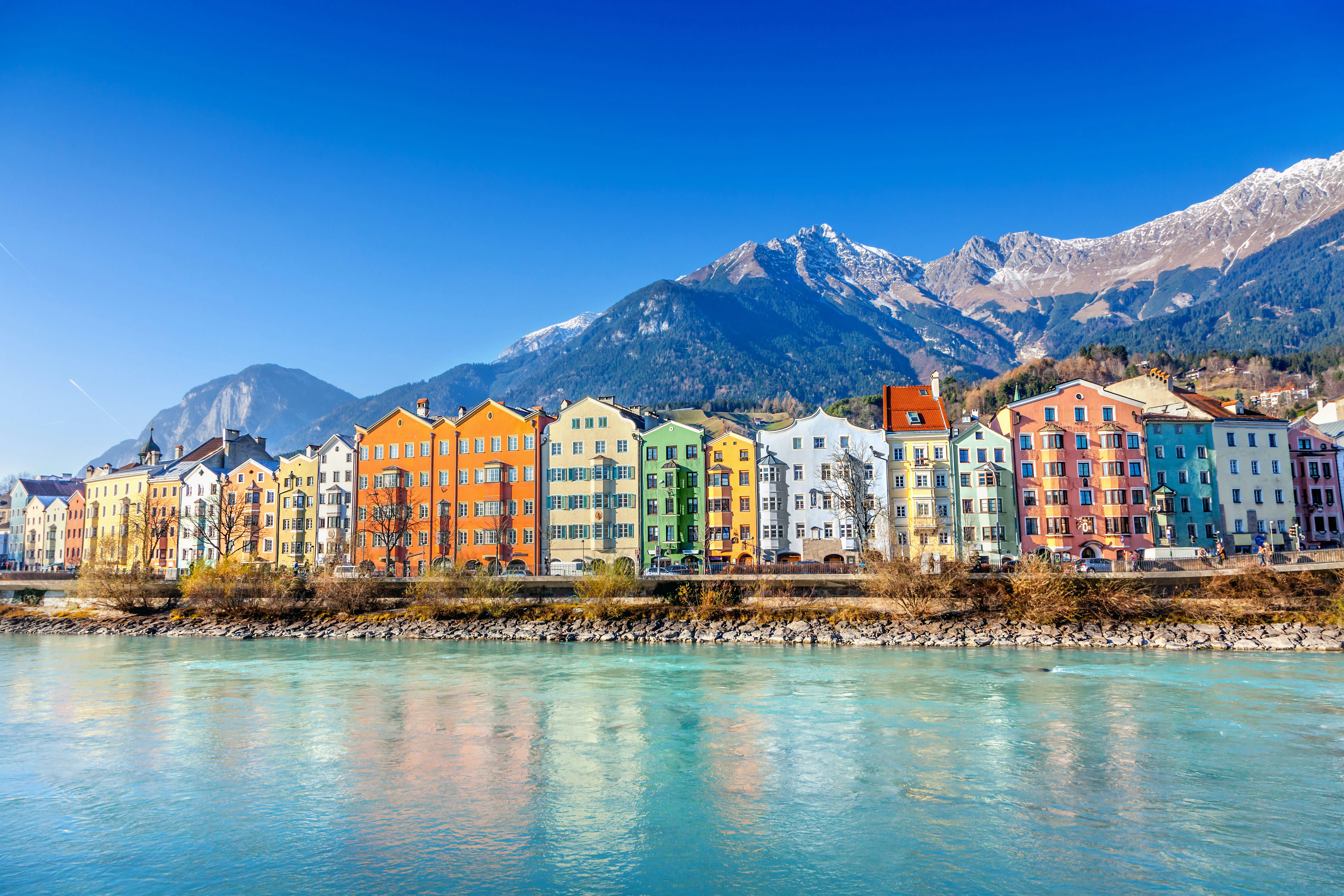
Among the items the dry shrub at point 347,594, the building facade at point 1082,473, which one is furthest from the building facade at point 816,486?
the dry shrub at point 347,594

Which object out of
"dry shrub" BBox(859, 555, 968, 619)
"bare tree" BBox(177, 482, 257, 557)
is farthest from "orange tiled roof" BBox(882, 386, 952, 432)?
"bare tree" BBox(177, 482, 257, 557)

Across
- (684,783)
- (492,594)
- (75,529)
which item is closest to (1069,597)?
(684,783)

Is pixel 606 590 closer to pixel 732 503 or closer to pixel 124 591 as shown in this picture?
pixel 732 503

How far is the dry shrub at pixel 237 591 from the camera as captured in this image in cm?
5816

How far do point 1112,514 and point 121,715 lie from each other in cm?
6394

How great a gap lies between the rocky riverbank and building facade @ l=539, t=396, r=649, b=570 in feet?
61.1

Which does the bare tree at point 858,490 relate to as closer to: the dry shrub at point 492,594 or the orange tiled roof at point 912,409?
the orange tiled roof at point 912,409

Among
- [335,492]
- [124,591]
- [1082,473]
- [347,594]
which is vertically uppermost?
[335,492]

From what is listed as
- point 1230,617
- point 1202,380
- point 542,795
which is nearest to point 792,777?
point 542,795

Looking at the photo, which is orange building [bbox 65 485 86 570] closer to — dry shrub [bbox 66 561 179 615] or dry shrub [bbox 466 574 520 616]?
dry shrub [bbox 66 561 179 615]

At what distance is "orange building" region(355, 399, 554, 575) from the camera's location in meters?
72.8

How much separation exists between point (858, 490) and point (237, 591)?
1826 inches

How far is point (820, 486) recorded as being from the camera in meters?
67.7

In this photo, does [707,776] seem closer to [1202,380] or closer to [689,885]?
[689,885]
